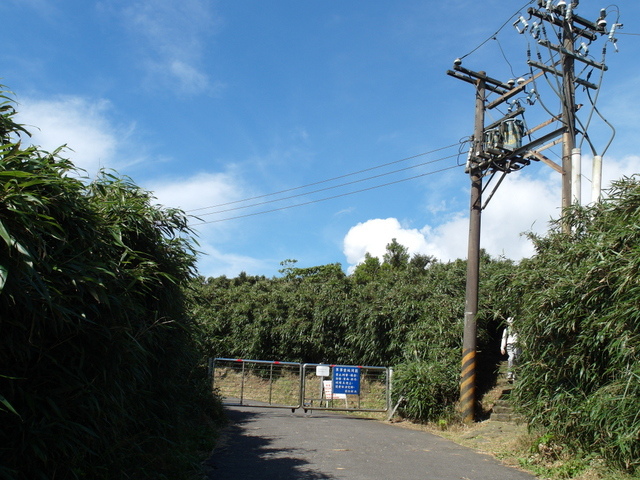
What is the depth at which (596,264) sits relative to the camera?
23.3 ft

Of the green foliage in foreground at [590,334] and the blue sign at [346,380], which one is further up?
the green foliage in foreground at [590,334]

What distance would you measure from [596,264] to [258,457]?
561 centimetres

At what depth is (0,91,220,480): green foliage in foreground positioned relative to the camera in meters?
3.21

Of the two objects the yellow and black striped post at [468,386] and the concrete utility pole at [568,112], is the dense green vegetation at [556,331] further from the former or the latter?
the concrete utility pole at [568,112]

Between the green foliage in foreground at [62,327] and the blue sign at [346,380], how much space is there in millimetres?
9503

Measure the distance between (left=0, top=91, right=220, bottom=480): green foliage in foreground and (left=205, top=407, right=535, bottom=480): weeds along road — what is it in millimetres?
2435

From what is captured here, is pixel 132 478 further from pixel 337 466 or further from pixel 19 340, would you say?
pixel 337 466

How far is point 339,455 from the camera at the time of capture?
28.6 feet

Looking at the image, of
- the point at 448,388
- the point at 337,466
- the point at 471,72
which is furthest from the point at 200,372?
the point at 471,72

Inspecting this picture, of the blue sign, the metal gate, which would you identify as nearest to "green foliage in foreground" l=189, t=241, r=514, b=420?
the metal gate

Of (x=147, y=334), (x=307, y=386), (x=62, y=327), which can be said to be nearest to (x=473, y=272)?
(x=307, y=386)

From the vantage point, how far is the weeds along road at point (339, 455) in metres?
7.43

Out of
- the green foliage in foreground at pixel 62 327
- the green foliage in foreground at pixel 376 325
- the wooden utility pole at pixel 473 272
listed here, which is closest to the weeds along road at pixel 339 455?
the wooden utility pole at pixel 473 272

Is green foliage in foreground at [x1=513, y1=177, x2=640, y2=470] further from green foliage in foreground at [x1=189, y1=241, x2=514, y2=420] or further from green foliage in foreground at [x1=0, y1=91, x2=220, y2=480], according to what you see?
green foliage in foreground at [x1=0, y1=91, x2=220, y2=480]
